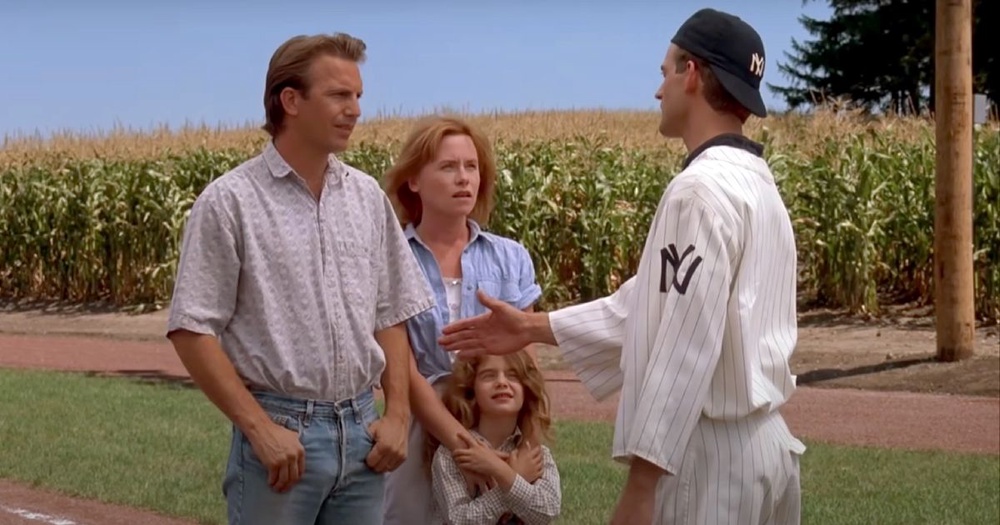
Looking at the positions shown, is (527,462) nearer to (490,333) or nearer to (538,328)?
(490,333)

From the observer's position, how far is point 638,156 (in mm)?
22594

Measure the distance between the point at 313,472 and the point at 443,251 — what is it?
1.22 meters

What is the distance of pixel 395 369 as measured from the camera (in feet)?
13.7

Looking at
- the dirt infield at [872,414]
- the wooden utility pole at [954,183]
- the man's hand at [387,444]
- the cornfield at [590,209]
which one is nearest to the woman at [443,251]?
the man's hand at [387,444]

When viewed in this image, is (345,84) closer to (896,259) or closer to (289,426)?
→ (289,426)

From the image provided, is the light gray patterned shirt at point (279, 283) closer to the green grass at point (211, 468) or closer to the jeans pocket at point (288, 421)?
the jeans pocket at point (288, 421)

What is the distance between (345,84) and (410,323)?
100 centimetres

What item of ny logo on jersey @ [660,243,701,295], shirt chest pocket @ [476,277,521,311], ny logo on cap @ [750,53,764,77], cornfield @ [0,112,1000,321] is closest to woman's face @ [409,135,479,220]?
shirt chest pocket @ [476,277,521,311]

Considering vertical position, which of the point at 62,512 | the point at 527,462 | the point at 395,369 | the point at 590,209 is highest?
the point at 590,209

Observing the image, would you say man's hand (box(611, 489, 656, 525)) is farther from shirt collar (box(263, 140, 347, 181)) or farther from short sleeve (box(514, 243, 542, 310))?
short sleeve (box(514, 243, 542, 310))

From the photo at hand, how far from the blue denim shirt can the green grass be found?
10.9 ft

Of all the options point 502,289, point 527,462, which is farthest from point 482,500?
point 502,289

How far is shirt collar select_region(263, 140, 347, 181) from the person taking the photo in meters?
3.93

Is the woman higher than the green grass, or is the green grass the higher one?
the woman
